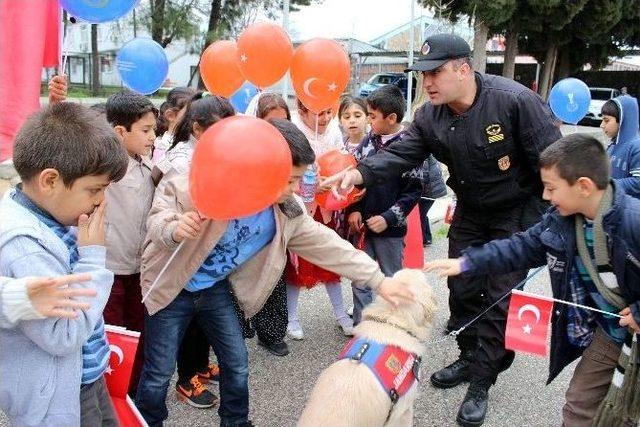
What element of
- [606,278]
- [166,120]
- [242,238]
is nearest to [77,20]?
[166,120]

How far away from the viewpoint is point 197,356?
3273 mm

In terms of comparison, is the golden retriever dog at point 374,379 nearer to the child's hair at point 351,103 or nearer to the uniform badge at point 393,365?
the uniform badge at point 393,365

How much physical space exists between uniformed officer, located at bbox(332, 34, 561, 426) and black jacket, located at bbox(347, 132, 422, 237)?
0.27 meters

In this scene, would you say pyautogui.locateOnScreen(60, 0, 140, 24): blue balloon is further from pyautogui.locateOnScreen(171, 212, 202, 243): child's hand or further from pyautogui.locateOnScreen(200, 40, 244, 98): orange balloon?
pyautogui.locateOnScreen(200, 40, 244, 98): orange balloon

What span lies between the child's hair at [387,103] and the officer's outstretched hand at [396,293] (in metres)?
1.70

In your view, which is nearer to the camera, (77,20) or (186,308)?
(186,308)

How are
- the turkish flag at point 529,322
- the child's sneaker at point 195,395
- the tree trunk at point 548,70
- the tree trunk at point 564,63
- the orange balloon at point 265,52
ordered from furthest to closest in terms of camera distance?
1. the tree trunk at point 564,63
2. the tree trunk at point 548,70
3. the orange balloon at point 265,52
4. the child's sneaker at point 195,395
5. the turkish flag at point 529,322

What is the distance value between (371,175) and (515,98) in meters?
0.94

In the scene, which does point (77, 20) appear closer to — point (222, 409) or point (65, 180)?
point (65, 180)

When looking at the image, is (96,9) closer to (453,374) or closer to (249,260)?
(249,260)

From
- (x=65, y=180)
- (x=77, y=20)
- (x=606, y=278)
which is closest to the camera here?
(x=65, y=180)

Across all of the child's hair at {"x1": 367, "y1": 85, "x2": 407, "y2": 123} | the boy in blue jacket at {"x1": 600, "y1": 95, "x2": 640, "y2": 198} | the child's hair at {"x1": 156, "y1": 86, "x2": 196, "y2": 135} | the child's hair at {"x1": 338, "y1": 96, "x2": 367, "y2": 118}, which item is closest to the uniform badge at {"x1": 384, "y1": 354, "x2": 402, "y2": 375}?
the child's hair at {"x1": 367, "y1": 85, "x2": 407, "y2": 123}

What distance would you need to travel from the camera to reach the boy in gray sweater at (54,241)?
1.52m

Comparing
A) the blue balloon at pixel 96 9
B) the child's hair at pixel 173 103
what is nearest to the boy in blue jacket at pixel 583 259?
the child's hair at pixel 173 103
